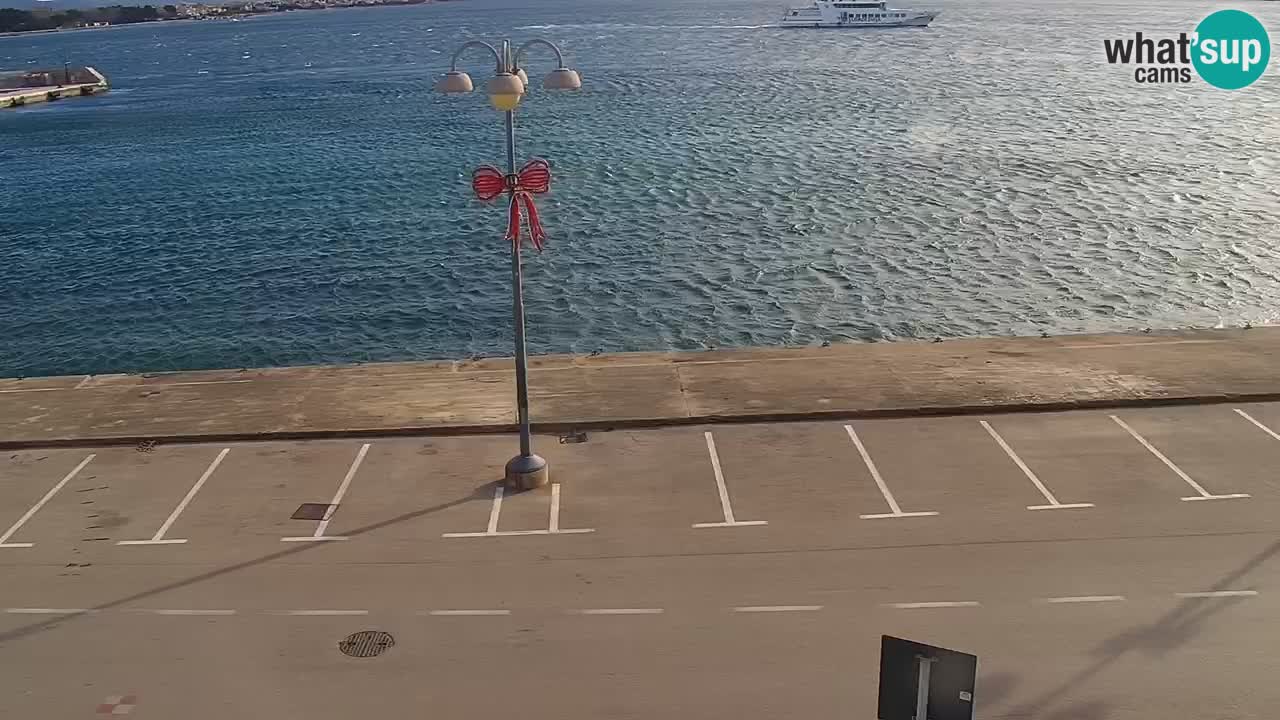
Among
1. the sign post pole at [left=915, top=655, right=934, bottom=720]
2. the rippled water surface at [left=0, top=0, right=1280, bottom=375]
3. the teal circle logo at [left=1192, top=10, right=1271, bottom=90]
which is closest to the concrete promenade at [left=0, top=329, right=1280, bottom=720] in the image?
the sign post pole at [left=915, top=655, right=934, bottom=720]

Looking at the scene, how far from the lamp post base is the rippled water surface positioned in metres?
15.7

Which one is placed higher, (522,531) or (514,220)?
(514,220)

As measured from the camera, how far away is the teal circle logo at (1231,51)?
94.3 metres

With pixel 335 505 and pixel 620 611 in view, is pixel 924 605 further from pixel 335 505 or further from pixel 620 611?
pixel 335 505

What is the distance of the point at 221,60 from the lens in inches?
5753

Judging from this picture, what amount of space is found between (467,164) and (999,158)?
93.9 feet

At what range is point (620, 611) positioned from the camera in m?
14.3

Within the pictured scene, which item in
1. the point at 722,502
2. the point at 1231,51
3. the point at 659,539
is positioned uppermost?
the point at 1231,51

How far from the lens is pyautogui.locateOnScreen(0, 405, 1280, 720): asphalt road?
12.7 meters

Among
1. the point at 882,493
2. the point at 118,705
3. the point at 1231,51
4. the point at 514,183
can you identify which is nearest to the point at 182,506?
the point at 118,705

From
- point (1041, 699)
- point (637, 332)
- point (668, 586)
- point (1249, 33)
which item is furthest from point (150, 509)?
Result: point (1249, 33)

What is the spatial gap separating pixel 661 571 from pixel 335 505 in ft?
17.9

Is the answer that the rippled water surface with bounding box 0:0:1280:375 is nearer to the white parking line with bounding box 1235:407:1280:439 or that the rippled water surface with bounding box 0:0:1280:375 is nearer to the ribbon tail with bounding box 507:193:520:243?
the white parking line with bounding box 1235:407:1280:439

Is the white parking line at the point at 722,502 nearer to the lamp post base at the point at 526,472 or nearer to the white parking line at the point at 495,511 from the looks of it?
the lamp post base at the point at 526,472
